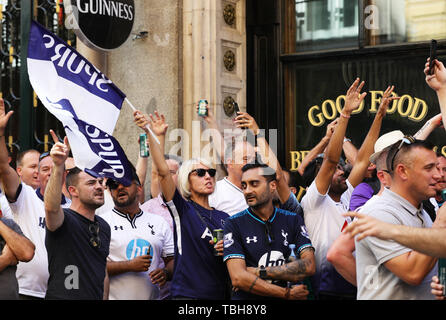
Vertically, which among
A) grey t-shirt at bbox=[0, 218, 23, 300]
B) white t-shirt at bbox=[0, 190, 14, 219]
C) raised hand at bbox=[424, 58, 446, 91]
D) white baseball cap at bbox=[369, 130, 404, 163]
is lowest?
grey t-shirt at bbox=[0, 218, 23, 300]

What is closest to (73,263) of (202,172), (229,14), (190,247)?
(190,247)

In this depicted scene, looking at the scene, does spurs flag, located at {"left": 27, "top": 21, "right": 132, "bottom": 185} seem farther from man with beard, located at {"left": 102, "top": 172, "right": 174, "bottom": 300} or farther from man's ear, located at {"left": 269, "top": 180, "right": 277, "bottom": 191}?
man's ear, located at {"left": 269, "top": 180, "right": 277, "bottom": 191}

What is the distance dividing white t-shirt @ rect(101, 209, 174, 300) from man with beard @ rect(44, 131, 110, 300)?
0.34 meters

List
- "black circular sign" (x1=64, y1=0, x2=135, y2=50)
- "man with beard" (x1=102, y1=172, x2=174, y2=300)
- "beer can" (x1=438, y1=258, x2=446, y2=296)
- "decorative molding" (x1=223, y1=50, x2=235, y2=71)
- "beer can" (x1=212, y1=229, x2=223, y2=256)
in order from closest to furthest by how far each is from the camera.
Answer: "beer can" (x1=438, y1=258, x2=446, y2=296) → "beer can" (x1=212, y1=229, x2=223, y2=256) → "man with beard" (x1=102, y1=172, x2=174, y2=300) → "black circular sign" (x1=64, y1=0, x2=135, y2=50) → "decorative molding" (x1=223, y1=50, x2=235, y2=71)

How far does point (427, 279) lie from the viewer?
5219mm

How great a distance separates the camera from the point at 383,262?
505 centimetres

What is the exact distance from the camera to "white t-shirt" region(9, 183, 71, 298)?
7426mm

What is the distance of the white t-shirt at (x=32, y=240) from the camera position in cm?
743

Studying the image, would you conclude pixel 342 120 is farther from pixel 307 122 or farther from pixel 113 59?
pixel 113 59

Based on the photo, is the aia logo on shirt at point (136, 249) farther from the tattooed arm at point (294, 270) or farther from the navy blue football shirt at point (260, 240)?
the tattooed arm at point (294, 270)

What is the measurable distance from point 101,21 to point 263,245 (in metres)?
4.04

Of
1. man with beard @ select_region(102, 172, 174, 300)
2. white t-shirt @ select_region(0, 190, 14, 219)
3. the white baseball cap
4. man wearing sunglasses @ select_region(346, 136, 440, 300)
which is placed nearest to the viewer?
man wearing sunglasses @ select_region(346, 136, 440, 300)

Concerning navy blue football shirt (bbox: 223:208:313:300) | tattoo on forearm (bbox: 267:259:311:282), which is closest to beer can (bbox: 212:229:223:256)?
navy blue football shirt (bbox: 223:208:313:300)

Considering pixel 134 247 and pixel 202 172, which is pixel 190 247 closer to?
pixel 134 247
